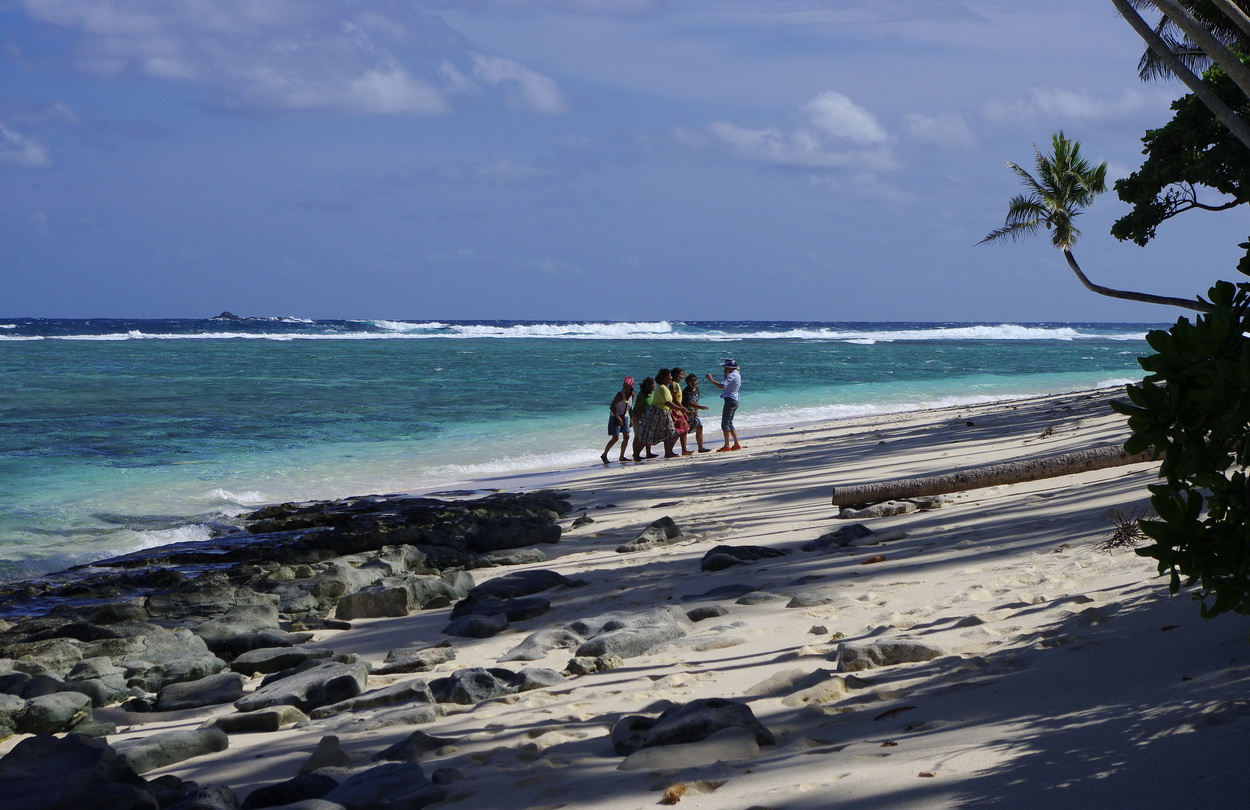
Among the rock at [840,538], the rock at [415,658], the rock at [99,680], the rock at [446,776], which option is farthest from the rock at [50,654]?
the rock at [840,538]

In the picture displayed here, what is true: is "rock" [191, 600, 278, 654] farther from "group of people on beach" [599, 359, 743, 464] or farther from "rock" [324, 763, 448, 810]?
"group of people on beach" [599, 359, 743, 464]

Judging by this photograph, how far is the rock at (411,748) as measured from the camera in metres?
4.09

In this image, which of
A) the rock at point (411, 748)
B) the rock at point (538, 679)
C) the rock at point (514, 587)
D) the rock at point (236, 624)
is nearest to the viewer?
the rock at point (411, 748)

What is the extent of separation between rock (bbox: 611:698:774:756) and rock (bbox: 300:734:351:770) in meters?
1.13

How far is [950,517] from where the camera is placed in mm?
7988

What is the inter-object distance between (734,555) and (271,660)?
334cm

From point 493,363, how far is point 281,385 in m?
15.5

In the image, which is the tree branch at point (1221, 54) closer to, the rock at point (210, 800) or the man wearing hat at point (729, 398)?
the rock at point (210, 800)

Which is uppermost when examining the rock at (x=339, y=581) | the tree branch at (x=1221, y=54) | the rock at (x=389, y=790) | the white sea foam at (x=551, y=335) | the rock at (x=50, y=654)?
the white sea foam at (x=551, y=335)

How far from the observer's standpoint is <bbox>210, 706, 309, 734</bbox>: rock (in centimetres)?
484

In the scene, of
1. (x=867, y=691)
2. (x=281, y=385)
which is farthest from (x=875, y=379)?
(x=867, y=691)

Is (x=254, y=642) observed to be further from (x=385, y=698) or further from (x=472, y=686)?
(x=472, y=686)

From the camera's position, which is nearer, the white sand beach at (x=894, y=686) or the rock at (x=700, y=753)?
the white sand beach at (x=894, y=686)

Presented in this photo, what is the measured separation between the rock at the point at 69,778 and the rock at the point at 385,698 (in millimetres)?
1085
